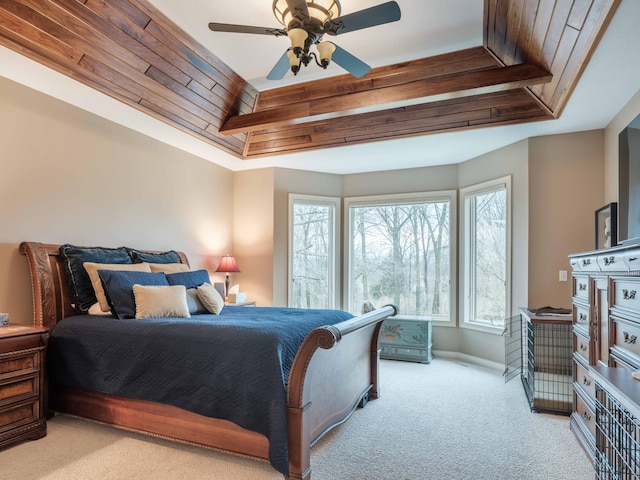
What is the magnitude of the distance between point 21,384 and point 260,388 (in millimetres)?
1669

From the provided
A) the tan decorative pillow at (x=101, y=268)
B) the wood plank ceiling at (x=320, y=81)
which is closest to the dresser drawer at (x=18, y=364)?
the tan decorative pillow at (x=101, y=268)

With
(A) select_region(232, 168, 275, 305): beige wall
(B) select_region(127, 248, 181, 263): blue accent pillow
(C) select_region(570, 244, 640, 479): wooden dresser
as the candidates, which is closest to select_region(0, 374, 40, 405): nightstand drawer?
(B) select_region(127, 248, 181, 263): blue accent pillow

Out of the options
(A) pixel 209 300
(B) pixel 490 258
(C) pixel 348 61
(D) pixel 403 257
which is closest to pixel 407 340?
(D) pixel 403 257

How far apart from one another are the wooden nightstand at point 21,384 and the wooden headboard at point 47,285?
26 cm

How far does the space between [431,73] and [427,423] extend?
2.83m

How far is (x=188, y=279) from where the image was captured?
3.61 meters

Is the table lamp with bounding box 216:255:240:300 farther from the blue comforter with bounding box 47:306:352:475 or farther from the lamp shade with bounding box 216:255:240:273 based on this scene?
the blue comforter with bounding box 47:306:352:475

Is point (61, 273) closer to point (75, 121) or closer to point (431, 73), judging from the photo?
point (75, 121)

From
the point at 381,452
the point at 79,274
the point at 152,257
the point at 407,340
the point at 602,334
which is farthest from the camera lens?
the point at 407,340

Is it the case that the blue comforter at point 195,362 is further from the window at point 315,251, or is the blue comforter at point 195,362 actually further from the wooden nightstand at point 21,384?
the window at point 315,251

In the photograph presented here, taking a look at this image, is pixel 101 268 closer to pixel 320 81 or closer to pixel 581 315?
pixel 320 81

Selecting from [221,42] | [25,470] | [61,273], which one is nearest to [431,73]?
[221,42]

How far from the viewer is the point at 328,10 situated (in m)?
2.32

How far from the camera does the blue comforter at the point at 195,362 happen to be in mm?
2119
